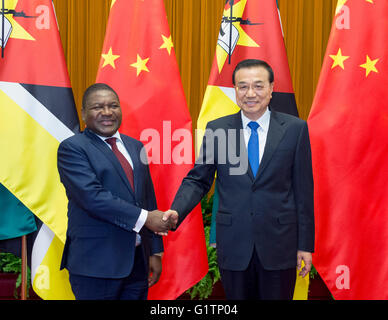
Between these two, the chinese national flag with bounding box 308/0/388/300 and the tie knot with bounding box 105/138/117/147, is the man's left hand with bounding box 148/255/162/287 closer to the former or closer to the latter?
the tie knot with bounding box 105/138/117/147

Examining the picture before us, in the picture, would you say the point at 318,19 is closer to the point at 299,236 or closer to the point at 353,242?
the point at 353,242

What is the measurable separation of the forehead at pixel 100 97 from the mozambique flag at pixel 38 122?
0.62 meters

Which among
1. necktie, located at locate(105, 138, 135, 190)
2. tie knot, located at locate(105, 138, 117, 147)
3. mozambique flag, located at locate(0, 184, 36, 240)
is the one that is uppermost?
tie knot, located at locate(105, 138, 117, 147)

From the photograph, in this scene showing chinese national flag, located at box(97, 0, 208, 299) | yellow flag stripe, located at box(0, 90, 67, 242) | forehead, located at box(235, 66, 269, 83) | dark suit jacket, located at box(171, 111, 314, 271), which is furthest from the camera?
chinese national flag, located at box(97, 0, 208, 299)

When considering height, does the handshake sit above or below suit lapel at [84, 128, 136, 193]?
below

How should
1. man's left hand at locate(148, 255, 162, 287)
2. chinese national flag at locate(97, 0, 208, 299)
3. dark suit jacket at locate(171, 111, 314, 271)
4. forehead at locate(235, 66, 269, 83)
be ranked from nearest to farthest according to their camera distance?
dark suit jacket at locate(171, 111, 314, 271) < forehead at locate(235, 66, 269, 83) < man's left hand at locate(148, 255, 162, 287) < chinese national flag at locate(97, 0, 208, 299)

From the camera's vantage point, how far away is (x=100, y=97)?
2199mm

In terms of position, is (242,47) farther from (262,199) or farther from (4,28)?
(4,28)

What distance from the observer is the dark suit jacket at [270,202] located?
2000mm

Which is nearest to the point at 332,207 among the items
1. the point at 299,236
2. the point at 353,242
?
the point at 353,242

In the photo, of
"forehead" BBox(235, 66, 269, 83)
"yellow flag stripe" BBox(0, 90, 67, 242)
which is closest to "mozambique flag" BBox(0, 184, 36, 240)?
"yellow flag stripe" BBox(0, 90, 67, 242)

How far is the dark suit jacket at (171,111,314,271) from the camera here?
2000 millimetres

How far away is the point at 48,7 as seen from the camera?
2814 millimetres

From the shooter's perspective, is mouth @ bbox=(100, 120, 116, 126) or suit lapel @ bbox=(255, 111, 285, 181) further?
mouth @ bbox=(100, 120, 116, 126)
